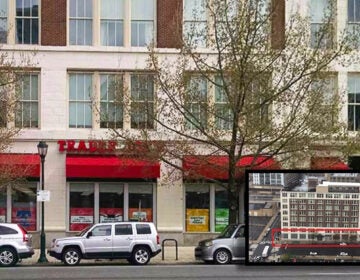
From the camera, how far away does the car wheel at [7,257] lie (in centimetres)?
2358

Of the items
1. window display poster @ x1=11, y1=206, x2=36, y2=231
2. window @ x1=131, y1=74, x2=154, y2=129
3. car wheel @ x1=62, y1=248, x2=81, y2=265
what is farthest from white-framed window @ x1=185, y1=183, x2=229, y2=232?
car wheel @ x1=62, y1=248, x2=81, y2=265

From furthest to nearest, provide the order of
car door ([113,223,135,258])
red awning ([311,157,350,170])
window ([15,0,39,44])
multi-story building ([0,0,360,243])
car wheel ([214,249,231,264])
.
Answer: window ([15,0,39,44])
multi-story building ([0,0,360,243])
red awning ([311,157,350,170])
car door ([113,223,135,258])
car wheel ([214,249,231,264])

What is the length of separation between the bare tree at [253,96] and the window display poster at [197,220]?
214 inches

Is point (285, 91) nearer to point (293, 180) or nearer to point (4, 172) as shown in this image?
point (4, 172)

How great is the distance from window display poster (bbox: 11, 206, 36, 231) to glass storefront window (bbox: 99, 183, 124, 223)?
309 centimetres

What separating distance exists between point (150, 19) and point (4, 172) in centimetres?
1010

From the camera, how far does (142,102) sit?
90.3 feet

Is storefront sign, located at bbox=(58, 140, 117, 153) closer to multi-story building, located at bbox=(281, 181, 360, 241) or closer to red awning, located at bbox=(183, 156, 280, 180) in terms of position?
red awning, located at bbox=(183, 156, 280, 180)

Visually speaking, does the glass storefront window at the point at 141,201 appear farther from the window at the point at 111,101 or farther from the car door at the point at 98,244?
the car door at the point at 98,244

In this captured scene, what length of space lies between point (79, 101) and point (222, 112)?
9.15 meters

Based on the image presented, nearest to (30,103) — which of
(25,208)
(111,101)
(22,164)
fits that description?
(22,164)

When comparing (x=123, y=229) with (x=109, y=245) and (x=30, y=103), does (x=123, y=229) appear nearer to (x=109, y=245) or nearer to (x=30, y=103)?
(x=109, y=245)

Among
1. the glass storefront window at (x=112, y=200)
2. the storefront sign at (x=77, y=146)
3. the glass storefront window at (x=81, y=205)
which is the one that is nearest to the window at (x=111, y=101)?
the storefront sign at (x=77, y=146)

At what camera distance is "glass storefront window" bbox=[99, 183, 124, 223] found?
108ft
